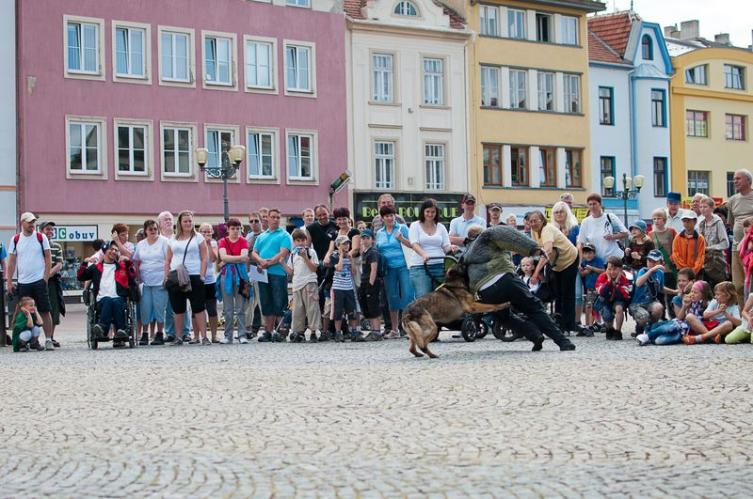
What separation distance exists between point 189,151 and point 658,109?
2521 centimetres

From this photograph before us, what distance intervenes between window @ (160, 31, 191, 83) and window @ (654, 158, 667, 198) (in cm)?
2465

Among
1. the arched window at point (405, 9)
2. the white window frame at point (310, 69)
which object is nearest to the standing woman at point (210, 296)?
the white window frame at point (310, 69)

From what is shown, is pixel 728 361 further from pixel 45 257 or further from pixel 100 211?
pixel 100 211

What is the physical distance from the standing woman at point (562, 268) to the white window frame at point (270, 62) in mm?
30402

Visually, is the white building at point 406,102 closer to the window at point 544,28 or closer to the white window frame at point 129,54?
the window at point 544,28

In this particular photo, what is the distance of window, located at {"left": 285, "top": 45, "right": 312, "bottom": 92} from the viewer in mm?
48969

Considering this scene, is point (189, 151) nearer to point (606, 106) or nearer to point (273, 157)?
point (273, 157)

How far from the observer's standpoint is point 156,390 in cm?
1153

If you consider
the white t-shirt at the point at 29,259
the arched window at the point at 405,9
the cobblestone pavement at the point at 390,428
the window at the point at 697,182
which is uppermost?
the arched window at the point at 405,9

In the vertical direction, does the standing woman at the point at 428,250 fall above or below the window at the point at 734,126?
below

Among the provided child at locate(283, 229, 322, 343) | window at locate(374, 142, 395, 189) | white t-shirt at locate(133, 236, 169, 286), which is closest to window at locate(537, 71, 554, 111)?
window at locate(374, 142, 395, 189)

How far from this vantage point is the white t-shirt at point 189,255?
19.5 meters

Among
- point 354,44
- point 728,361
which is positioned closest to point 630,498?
point 728,361

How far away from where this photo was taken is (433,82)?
53.0 m
